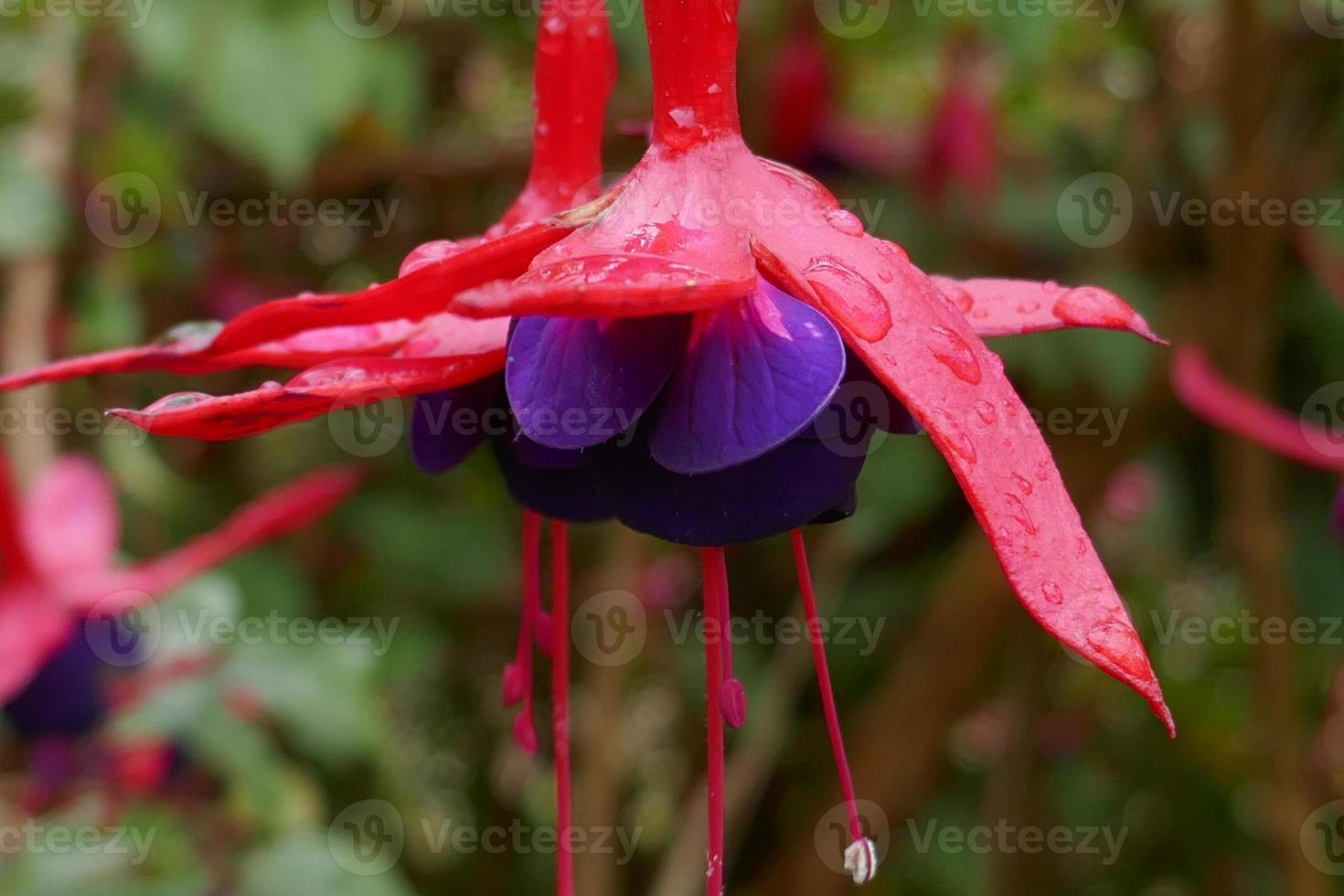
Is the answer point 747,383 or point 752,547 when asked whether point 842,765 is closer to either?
point 747,383

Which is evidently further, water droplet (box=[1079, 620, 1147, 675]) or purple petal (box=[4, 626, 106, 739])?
purple petal (box=[4, 626, 106, 739])

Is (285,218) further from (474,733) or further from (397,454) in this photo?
(474,733)

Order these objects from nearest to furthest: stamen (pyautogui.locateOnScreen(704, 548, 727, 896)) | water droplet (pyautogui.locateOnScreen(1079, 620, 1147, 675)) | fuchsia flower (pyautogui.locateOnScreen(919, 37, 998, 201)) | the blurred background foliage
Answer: water droplet (pyautogui.locateOnScreen(1079, 620, 1147, 675)) < stamen (pyautogui.locateOnScreen(704, 548, 727, 896)) < the blurred background foliage < fuchsia flower (pyautogui.locateOnScreen(919, 37, 998, 201))

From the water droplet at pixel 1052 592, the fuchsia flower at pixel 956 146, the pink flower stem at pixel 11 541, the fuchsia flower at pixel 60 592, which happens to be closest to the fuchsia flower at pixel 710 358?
the water droplet at pixel 1052 592

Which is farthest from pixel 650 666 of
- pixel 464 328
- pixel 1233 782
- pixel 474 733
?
pixel 464 328

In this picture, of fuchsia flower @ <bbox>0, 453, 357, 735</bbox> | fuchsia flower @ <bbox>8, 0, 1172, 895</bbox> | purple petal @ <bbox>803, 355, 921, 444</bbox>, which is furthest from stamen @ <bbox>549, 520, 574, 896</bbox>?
fuchsia flower @ <bbox>0, 453, 357, 735</bbox>

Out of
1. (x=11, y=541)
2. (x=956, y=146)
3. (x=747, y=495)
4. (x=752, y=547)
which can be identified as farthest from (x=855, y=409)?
(x=752, y=547)

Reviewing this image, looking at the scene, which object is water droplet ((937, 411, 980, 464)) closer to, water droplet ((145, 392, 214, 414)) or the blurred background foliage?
water droplet ((145, 392, 214, 414))
